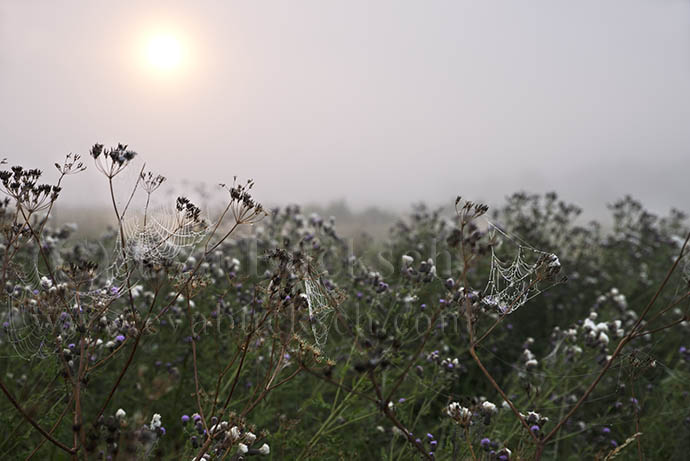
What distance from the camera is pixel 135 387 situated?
425 centimetres

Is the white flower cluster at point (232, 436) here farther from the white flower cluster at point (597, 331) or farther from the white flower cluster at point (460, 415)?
the white flower cluster at point (597, 331)

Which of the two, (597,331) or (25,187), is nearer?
(25,187)

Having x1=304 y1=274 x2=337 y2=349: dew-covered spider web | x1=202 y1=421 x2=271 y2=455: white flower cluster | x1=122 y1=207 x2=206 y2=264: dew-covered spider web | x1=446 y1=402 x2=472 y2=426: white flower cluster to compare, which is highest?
x1=122 y1=207 x2=206 y2=264: dew-covered spider web

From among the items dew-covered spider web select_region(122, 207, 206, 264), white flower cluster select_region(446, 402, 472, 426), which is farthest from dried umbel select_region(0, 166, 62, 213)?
white flower cluster select_region(446, 402, 472, 426)

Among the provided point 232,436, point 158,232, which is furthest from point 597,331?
point 158,232

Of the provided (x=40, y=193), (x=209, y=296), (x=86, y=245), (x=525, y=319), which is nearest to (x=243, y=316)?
(x=209, y=296)

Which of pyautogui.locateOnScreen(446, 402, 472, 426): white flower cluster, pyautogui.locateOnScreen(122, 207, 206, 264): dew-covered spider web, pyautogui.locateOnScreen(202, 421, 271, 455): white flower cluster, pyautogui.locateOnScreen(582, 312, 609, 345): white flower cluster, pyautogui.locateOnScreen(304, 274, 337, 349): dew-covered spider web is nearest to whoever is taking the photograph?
pyautogui.locateOnScreen(202, 421, 271, 455): white flower cluster

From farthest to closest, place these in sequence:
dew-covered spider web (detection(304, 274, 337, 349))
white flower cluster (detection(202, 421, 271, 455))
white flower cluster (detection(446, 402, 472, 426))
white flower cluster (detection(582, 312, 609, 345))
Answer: white flower cluster (detection(582, 312, 609, 345)) → dew-covered spider web (detection(304, 274, 337, 349)) → white flower cluster (detection(446, 402, 472, 426)) → white flower cluster (detection(202, 421, 271, 455))

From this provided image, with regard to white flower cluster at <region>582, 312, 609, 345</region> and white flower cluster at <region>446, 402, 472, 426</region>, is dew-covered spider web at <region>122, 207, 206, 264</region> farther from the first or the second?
white flower cluster at <region>582, 312, 609, 345</region>

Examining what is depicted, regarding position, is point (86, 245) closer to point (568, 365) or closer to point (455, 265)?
point (455, 265)

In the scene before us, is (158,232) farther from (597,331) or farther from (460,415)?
(597,331)

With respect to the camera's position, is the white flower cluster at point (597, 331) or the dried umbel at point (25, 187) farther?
the white flower cluster at point (597, 331)

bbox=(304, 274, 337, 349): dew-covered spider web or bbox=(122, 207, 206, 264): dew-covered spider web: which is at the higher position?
bbox=(122, 207, 206, 264): dew-covered spider web

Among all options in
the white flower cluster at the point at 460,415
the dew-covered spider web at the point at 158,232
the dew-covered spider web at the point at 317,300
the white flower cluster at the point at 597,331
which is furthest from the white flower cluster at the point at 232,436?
the white flower cluster at the point at 597,331
